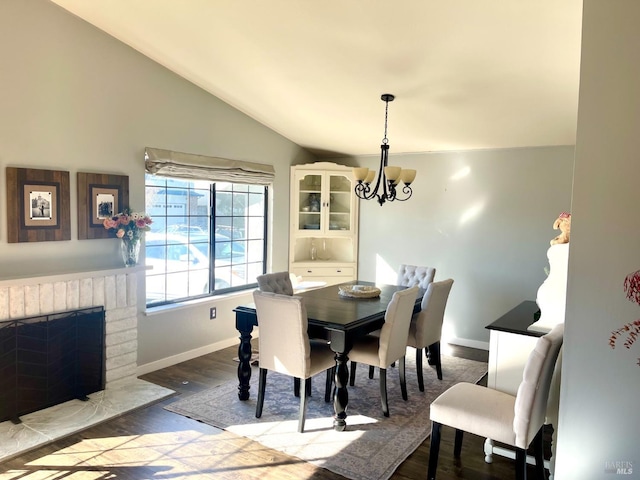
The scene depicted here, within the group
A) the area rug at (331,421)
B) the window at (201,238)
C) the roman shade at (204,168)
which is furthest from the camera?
the window at (201,238)

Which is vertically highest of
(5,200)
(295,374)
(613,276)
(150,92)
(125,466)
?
(150,92)

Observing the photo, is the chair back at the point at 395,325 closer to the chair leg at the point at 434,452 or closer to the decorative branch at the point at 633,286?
the chair leg at the point at 434,452

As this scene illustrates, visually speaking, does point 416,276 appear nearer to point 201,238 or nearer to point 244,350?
point 244,350

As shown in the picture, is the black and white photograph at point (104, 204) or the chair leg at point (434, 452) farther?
the black and white photograph at point (104, 204)

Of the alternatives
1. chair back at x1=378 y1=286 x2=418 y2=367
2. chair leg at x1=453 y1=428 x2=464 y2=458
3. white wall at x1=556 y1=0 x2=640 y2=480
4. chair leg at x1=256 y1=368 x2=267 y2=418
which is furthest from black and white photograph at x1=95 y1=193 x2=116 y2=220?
white wall at x1=556 y1=0 x2=640 y2=480

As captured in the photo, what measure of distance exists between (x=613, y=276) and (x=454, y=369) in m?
2.94

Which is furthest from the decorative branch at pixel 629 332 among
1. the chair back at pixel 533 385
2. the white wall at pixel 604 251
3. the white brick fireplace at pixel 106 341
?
the white brick fireplace at pixel 106 341

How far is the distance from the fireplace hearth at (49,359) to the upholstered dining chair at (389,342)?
1.97 m

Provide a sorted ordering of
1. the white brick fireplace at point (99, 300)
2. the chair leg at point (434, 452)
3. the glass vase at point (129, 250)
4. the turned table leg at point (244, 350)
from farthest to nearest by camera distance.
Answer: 1. the glass vase at point (129, 250)
2. the turned table leg at point (244, 350)
3. the white brick fireplace at point (99, 300)
4. the chair leg at point (434, 452)

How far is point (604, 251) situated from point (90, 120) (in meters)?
3.49

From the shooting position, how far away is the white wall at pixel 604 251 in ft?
5.27

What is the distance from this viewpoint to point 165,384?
3854 millimetres

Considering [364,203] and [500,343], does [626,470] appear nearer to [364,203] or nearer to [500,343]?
[500,343]

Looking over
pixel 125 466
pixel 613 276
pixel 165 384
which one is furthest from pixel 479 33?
pixel 165 384
